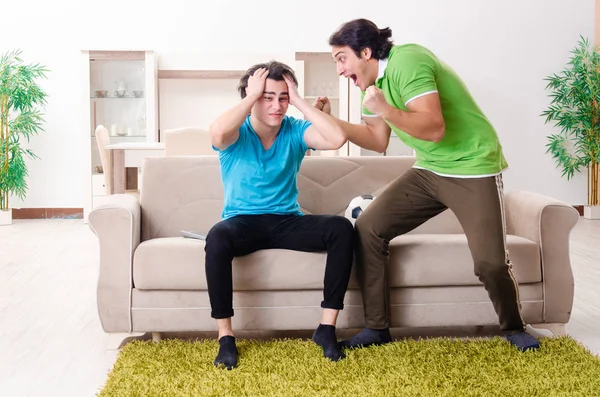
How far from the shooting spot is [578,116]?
663cm

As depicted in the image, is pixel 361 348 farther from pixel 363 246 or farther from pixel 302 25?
pixel 302 25

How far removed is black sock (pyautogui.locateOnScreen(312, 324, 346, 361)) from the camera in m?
2.37

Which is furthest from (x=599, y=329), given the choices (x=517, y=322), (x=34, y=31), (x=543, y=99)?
(x=34, y=31)

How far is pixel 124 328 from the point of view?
2553 millimetres

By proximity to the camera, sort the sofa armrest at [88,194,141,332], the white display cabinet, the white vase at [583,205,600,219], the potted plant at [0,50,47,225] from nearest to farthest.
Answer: the sofa armrest at [88,194,141,332] < the potted plant at [0,50,47,225] < the white display cabinet < the white vase at [583,205,600,219]

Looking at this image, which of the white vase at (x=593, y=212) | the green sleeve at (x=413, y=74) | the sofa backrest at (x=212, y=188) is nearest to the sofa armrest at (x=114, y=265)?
the sofa backrest at (x=212, y=188)

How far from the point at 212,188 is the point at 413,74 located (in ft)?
3.51

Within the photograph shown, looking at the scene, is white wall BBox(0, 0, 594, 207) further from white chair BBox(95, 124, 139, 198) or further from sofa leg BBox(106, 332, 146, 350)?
sofa leg BBox(106, 332, 146, 350)

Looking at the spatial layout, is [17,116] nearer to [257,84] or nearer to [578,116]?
[257,84]

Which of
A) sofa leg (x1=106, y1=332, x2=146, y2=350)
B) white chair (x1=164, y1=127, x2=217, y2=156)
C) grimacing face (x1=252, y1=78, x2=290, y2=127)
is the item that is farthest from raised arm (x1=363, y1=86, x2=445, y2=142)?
white chair (x1=164, y1=127, x2=217, y2=156)

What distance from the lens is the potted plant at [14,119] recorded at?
620 cm

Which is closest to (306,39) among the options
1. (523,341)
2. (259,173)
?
(259,173)

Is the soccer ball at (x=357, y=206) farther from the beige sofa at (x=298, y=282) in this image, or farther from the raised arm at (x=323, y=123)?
the raised arm at (x=323, y=123)

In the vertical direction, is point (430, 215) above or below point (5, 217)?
above
